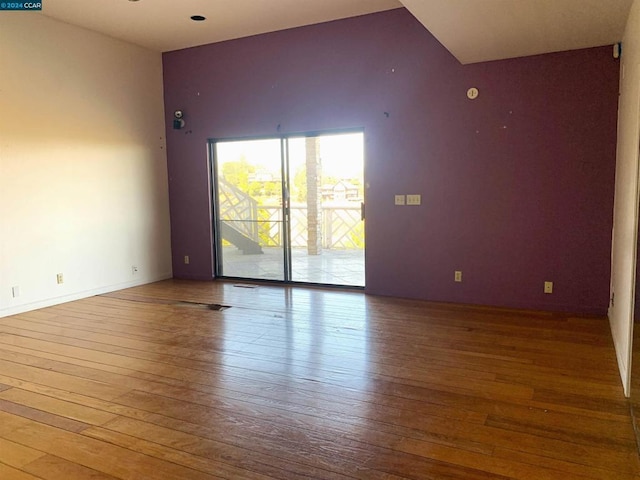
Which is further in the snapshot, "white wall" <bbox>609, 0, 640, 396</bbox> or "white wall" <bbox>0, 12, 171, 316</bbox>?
"white wall" <bbox>0, 12, 171, 316</bbox>

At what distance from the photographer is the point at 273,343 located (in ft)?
12.8

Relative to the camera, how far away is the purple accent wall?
177 inches

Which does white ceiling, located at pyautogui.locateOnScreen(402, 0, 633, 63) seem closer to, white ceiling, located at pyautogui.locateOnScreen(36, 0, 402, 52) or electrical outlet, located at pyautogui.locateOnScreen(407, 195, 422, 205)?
white ceiling, located at pyautogui.locateOnScreen(36, 0, 402, 52)

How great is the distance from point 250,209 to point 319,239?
3.81 ft

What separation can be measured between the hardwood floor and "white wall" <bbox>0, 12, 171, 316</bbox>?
3.04 ft

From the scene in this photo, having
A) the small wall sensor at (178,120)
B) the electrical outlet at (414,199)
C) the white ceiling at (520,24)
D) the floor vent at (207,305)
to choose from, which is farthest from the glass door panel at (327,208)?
the white ceiling at (520,24)

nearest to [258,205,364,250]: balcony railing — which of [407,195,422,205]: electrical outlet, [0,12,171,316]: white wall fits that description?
[407,195,422,205]: electrical outlet

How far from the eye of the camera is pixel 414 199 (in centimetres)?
529

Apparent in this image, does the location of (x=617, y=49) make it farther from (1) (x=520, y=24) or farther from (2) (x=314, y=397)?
(2) (x=314, y=397)

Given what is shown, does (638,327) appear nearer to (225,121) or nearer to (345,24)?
(345,24)

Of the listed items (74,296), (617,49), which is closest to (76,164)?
(74,296)

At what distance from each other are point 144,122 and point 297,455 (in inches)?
216

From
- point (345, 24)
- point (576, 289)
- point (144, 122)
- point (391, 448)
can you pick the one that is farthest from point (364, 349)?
point (144, 122)

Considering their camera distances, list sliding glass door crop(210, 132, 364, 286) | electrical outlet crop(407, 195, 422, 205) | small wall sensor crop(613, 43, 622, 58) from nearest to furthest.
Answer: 1. small wall sensor crop(613, 43, 622, 58)
2. electrical outlet crop(407, 195, 422, 205)
3. sliding glass door crop(210, 132, 364, 286)
